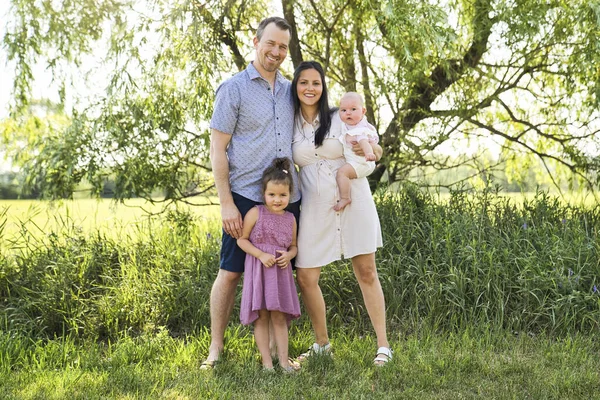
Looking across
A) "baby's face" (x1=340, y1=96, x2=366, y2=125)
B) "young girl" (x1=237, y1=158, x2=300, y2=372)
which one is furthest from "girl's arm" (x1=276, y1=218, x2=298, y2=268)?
"baby's face" (x1=340, y1=96, x2=366, y2=125)

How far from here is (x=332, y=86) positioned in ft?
23.6

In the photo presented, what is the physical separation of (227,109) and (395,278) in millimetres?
1944

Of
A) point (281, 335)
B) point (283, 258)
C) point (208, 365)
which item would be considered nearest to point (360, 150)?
point (283, 258)

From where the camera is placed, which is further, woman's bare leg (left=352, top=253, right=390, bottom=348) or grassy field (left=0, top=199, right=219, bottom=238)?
grassy field (left=0, top=199, right=219, bottom=238)

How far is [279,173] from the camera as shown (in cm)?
366

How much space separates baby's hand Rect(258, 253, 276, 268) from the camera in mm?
3699

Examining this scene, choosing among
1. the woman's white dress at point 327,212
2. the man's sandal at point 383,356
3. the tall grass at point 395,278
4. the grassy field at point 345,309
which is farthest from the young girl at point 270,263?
the tall grass at point 395,278

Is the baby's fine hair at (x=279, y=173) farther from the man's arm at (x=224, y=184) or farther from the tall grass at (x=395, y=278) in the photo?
the tall grass at (x=395, y=278)

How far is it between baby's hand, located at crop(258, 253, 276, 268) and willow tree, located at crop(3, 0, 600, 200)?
80.8 inches

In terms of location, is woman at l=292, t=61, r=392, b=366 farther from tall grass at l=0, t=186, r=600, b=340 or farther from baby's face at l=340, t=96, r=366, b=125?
tall grass at l=0, t=186, r=600, b=340

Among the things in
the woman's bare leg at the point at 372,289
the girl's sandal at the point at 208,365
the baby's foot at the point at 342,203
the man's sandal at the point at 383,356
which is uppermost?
the baby's foot at the point at 342,203

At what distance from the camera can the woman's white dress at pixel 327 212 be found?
379 centimetres

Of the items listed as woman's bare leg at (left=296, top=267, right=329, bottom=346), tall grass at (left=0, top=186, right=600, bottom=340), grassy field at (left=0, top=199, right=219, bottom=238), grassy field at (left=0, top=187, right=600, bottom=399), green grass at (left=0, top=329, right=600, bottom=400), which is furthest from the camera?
grassy field at (left=0, top=199, right=219, bottom=238)

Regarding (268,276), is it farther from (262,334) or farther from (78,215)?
(78,215)
